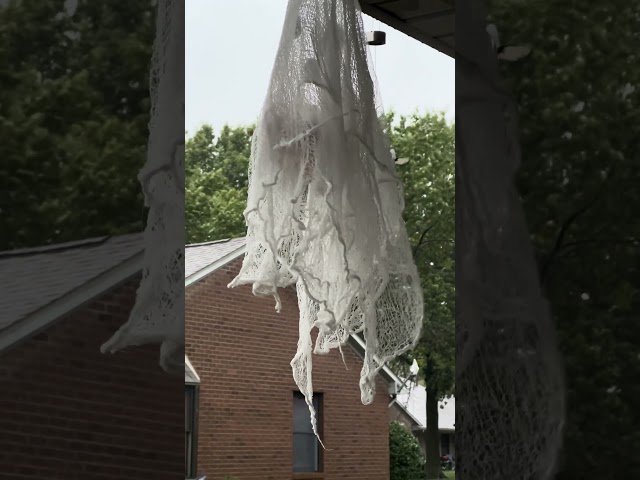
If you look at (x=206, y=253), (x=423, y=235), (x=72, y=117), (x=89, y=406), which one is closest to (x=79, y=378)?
(x=89, y=406)

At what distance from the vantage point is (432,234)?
22.9 m

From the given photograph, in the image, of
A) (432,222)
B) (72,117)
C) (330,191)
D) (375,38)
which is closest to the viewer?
(72,117)

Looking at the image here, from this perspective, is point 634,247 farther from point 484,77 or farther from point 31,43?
point 31,43

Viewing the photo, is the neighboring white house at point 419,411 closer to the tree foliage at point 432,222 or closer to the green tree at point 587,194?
the tree foliage at point 432,222

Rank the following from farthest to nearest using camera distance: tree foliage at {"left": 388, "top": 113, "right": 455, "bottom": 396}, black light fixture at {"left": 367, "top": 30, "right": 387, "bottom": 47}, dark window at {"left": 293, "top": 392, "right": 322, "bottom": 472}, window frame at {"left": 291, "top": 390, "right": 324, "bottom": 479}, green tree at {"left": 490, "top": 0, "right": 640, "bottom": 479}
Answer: tree foliage at {"left": 388, "top": 113, "right": 455, "bottom": 396}
dark window at {"left": 293, "top": 392, "right": 322, "bottom": 472}
window frame at {"left": 291, "top": 390, "right": 324, "bottom": 479}
black light fixture at {"left": 367, "top": 30, "right": 387, "bottom": 47}
green tree at {"left": 490, "top": 0, "right": 640, "bottom": 479}

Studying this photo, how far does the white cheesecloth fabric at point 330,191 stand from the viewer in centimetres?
300

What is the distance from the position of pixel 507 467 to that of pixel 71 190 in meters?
1.18

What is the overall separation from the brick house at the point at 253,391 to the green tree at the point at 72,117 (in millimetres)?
8719

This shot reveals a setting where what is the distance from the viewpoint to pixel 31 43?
2.58m

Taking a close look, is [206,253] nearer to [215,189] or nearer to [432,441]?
[432,441]

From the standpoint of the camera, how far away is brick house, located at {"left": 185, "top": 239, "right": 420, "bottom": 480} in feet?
38.5

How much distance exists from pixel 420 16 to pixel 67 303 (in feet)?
8.55

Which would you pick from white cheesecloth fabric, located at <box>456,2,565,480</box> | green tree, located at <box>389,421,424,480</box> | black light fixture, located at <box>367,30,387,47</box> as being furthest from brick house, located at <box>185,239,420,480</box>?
white cheesecloth fabric, located at <box>456,2,565,480</box>

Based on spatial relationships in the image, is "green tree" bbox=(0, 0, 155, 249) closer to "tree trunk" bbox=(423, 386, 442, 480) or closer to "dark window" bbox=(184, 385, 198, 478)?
"dark window" bbox=(184, 385, 198, 478)
